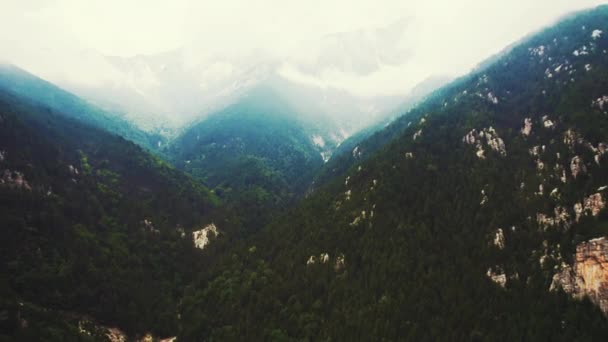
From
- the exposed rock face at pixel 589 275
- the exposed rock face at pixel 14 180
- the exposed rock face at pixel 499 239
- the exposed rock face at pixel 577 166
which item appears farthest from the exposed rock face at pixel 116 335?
the exposed rock face at pixel 577 166

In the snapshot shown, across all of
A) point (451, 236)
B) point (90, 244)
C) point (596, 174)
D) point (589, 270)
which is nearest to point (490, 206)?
point (451, 236)

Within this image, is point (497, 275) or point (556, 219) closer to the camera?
point (497, 275)

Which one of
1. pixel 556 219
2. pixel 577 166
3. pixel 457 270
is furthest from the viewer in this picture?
pixel 577 166

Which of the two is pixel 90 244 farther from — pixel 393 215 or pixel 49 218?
pixel 393 215

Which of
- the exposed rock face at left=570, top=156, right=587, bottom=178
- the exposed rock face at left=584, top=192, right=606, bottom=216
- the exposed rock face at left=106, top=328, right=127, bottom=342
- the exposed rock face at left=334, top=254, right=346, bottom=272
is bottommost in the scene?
the exposed rock face at left=106, top=328, right=127, bottom=342

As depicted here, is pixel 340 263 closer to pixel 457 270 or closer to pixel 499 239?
pixel 457 270

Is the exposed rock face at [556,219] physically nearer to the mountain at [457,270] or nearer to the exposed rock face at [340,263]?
the mountain at [457,270]

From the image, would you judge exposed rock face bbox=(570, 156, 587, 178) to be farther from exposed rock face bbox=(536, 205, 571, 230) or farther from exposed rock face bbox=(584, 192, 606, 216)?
exposed rock face bbox=(584, 192, 606, 216)

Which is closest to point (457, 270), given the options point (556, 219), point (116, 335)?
point (556, 219)

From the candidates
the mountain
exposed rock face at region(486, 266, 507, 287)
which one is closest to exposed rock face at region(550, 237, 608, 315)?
the mountain
